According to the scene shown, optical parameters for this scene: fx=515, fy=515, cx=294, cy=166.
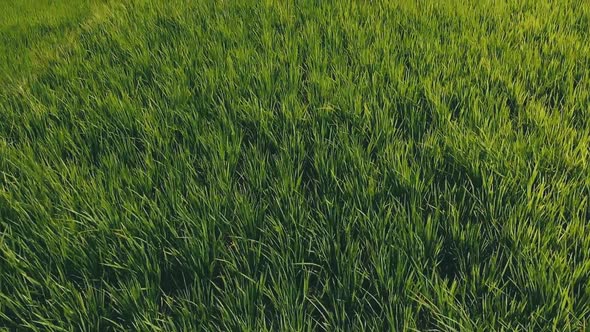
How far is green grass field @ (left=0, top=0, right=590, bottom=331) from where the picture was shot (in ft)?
3.90

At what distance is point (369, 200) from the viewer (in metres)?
1.45

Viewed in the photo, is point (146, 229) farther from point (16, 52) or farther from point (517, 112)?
point (16, 52)

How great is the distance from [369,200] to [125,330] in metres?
0.71

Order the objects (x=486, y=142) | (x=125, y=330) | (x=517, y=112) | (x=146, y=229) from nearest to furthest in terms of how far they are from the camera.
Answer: (x=125, y=330) → (x=146, y=229) → (x=486, y=142) → (x=517, y=112)

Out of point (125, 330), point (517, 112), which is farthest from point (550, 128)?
point (125, 330)

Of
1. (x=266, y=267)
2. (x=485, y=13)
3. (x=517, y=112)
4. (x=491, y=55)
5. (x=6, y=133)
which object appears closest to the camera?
(x=266, y=267)

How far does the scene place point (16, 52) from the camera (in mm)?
3258

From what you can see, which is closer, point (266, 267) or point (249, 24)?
point (266, 267)

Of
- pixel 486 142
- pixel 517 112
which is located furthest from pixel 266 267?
pixel 517 112

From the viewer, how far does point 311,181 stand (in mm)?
1622

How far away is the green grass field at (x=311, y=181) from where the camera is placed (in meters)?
1.19

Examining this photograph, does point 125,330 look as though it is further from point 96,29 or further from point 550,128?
point 96,29

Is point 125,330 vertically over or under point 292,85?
under

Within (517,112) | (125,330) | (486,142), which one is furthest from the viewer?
(517,112)
